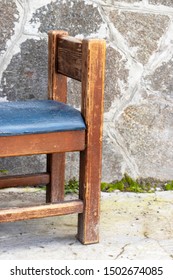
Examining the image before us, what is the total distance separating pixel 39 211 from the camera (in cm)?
240

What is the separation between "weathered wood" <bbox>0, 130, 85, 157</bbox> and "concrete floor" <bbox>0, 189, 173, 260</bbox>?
378 mm

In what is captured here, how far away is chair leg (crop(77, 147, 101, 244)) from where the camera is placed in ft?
7.92

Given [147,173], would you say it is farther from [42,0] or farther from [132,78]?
[42,0]

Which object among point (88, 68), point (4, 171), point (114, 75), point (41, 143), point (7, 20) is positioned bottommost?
point (4, 171)

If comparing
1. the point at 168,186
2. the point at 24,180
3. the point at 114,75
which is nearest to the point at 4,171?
the point at 24,180

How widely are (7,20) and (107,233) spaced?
3.36 ft

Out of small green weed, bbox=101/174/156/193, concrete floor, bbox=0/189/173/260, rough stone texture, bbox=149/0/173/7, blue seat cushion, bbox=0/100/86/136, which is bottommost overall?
concrete floor, bbox=0/189/173/260

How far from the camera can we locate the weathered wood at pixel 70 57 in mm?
2432

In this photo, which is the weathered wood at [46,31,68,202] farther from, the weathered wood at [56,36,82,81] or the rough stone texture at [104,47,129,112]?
the rough stone texture at [104,47,129,112]

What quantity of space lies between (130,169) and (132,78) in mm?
434

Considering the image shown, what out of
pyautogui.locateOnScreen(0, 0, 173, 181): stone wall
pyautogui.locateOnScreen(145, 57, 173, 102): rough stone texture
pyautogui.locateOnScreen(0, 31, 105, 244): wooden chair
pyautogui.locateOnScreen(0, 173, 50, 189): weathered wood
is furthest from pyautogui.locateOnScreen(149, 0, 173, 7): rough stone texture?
pyautogui.locateOnScreen(0, 173, 50, 189): weathered wood

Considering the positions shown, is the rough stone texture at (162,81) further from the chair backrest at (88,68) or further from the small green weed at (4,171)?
the small green weed at (4,171)

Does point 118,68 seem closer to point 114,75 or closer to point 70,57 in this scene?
point 114,75

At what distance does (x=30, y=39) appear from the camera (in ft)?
9.63
